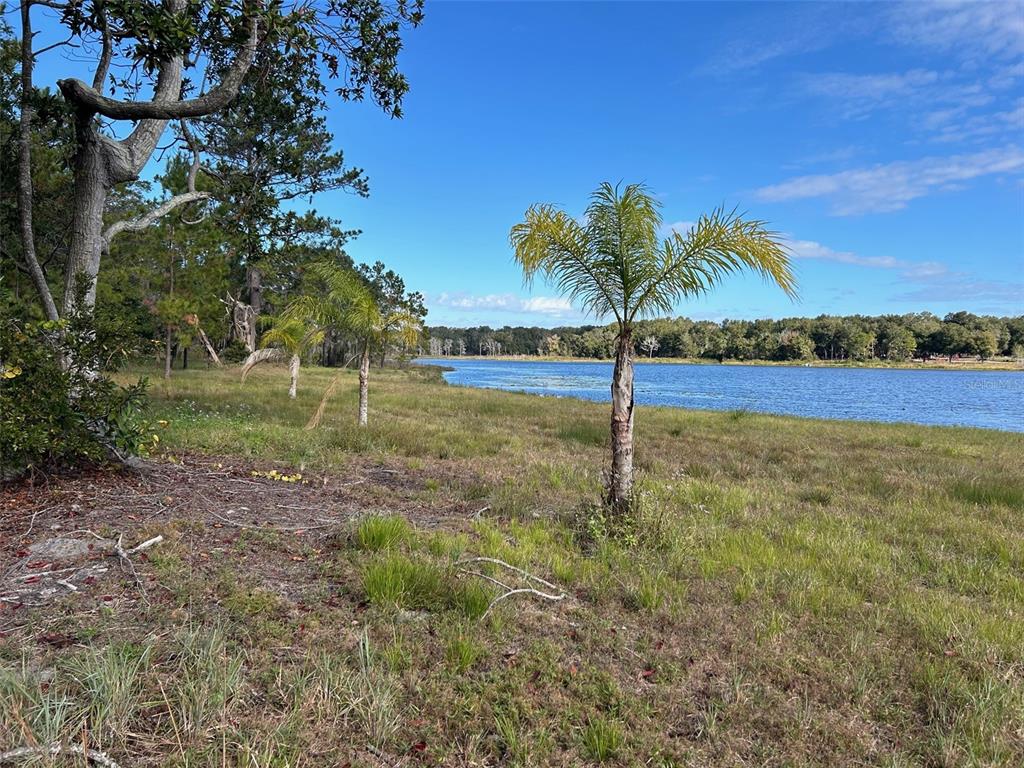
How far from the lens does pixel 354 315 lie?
1355 centimetres

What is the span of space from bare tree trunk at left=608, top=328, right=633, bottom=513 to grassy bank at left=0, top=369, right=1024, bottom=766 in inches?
10.7

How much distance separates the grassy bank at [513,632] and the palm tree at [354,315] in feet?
20.5

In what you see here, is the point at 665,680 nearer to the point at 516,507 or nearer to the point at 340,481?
the point at 516,507

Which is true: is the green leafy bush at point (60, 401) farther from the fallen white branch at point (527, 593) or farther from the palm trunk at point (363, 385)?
the palm trunk at point (363, 385)

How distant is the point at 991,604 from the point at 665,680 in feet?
11.4

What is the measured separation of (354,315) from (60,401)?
8.17 m

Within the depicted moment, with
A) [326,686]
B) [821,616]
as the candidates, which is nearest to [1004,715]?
[821,616]

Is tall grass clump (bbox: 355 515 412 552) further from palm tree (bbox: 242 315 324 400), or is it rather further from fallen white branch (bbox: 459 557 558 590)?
palm tree (bbox: 242 315 324 400)

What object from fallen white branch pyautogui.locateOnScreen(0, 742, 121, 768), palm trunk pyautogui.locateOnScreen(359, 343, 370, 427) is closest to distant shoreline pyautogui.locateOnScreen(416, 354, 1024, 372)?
palm trunk pyautogui.locateOnScreen(359, 343, 370, 427)

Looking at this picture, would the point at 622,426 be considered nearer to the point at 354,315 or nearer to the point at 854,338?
the point at 354,315

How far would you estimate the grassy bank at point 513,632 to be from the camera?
2.70m

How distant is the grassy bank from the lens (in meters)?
2.70

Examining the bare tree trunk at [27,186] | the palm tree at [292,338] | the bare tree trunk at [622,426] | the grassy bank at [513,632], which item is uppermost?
the bare tree trunk at [27,186]

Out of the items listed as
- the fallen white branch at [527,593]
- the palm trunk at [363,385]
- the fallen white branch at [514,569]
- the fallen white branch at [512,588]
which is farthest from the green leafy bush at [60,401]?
the palm trunk at [363,385]
